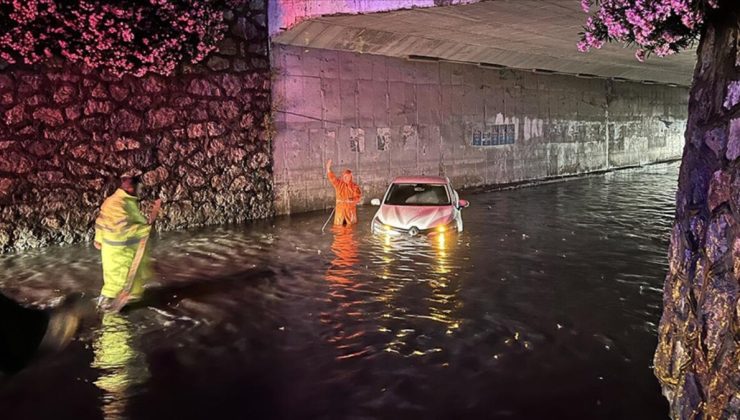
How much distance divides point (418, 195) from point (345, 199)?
1.75 meters

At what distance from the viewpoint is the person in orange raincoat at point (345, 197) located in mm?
14133

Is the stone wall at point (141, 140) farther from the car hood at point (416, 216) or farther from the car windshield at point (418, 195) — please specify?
the car hood at point (416, 216)

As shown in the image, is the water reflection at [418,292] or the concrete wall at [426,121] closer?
the water reflection at [418,292]

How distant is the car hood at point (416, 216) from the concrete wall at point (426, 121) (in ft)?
14.0

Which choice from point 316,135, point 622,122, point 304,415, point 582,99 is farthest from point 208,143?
point 622,122

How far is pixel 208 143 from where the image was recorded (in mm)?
15008

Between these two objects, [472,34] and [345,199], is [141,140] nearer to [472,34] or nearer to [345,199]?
[345,199]

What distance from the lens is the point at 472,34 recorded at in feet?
54.7

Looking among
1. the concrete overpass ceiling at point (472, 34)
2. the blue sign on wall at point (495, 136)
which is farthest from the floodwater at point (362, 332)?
the blue sign on wall at point (495, 136)

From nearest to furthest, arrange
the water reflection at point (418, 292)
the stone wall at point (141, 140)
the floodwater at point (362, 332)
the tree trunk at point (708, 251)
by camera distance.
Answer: the tree trunk at point (708, 251) → the floodwater at point (362, 332) → the water reflection at point (418, 292) → the stone wall at point (141, 140)

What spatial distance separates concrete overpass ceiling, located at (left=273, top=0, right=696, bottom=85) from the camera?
13.6 meters

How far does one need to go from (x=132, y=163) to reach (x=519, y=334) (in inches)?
387

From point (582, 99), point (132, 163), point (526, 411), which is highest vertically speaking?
point (582, 99)

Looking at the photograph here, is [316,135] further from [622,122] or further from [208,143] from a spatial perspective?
[622,122]
